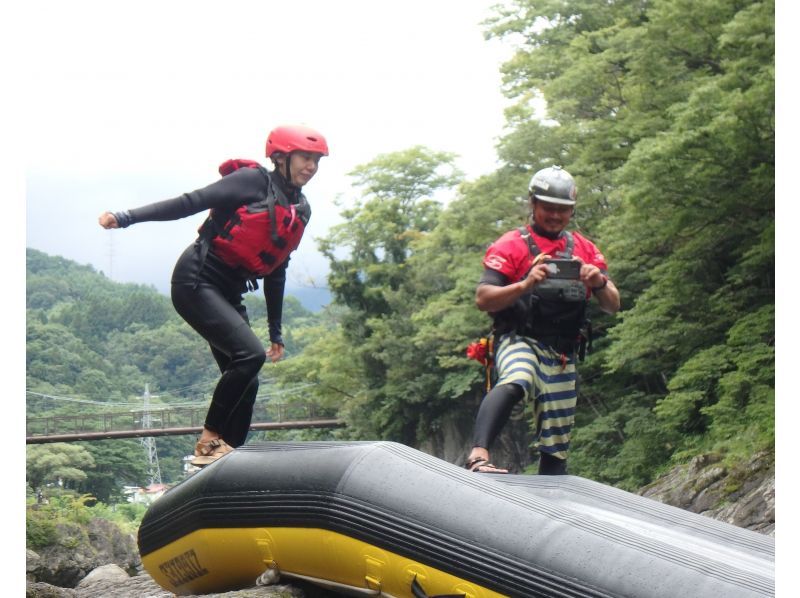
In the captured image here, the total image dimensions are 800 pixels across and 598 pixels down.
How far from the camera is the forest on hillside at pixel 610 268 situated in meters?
17.9

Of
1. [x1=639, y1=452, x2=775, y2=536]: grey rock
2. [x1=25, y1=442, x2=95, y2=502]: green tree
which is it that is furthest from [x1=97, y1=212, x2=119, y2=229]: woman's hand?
[x1=25, y1=442, x2=95, y2=502]: green tree

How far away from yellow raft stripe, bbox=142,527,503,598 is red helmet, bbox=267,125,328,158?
1835mm

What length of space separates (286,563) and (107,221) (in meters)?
1.75

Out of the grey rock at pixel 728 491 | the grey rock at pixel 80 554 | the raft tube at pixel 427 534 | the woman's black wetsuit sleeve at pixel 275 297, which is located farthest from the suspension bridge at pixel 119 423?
the raft tube at pixel 427 534

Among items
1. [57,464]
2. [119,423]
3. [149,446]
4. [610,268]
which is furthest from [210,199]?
[119,423]

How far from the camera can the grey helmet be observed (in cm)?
579

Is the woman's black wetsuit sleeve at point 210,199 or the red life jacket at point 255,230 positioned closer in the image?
the woman's black wetsuit sleeve at point 210,199

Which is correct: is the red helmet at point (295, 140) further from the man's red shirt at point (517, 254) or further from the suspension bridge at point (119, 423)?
the suspension bridge at point (119, 423)

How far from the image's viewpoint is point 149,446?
98.7ft

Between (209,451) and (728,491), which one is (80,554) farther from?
(209,451)

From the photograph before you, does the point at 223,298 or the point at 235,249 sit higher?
the point at 235,249

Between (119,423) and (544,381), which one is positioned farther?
(119,423)

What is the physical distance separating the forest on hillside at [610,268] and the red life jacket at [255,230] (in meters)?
9.99

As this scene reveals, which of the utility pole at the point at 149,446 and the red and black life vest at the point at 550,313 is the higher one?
the red and black life vest at the point at 550,313
